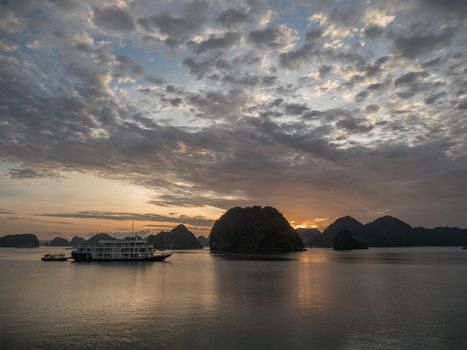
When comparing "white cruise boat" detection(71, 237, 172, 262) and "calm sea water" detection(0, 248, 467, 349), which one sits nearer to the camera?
"calm sea water" detection(0, 248, 467, 349)

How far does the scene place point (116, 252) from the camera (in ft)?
589

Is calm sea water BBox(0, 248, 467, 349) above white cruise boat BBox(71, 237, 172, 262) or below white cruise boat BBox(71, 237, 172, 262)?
below

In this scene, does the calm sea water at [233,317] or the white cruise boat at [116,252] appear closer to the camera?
the calm sea water at [233,317]

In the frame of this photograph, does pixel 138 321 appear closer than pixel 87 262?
Yes

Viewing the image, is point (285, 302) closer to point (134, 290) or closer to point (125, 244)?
point (134, 290)

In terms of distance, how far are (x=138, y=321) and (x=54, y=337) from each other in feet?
37.8

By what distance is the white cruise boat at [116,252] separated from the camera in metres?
179

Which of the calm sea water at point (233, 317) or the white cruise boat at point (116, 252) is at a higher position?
the white cruise boat at point (116, 252)

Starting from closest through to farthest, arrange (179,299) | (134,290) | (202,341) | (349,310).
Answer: (202,341) < (349,310) < (179,299) < (134,290)

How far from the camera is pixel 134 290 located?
8438cm

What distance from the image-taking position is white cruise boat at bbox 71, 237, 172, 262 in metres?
179

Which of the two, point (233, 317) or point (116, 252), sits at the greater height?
point (116, 252)

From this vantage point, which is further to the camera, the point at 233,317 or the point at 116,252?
the point at 116,252

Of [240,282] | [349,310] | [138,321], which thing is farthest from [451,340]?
[240,282]
